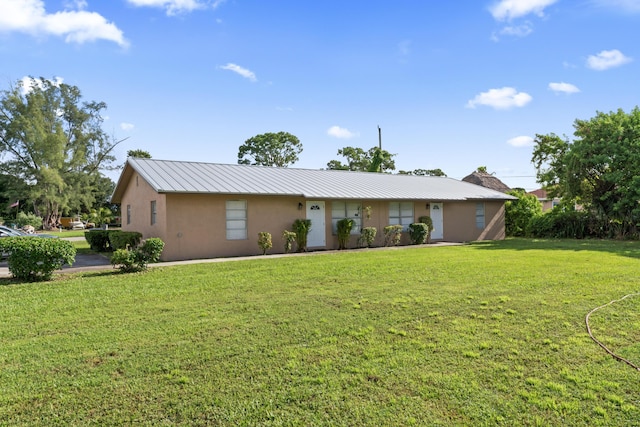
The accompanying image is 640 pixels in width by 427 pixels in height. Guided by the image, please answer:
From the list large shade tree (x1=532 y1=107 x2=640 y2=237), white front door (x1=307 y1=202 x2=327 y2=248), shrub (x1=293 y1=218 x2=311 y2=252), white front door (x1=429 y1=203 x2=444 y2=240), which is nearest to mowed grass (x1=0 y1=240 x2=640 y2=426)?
shrub (x1=293 y1=218 x2=311 y2=252)

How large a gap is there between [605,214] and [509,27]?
501 inches

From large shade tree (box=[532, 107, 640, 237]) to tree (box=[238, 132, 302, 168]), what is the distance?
3896 cm

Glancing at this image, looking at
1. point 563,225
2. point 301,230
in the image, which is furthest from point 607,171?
point 301,230

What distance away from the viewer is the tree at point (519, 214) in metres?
23.6

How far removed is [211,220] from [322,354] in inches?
404

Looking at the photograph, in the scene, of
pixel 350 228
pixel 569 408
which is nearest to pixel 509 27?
pixel 350 228

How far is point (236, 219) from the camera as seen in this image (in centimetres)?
1413

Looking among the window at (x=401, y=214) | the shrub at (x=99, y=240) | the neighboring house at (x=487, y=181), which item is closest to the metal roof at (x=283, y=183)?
the window at (x=401, y=214)

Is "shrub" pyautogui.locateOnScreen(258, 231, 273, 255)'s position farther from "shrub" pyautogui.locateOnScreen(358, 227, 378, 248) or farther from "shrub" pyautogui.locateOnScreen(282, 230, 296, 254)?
"shrub" pyautogui.locateOnScreen(358, 227, 378, 248)

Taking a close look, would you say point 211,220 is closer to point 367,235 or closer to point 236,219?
point 236,219

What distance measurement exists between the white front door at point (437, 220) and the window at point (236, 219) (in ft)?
30.9

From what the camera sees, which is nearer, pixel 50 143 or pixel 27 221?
pixel 27 221

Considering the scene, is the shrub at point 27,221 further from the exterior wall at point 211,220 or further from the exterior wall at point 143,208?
the exterior wall at point 211,220

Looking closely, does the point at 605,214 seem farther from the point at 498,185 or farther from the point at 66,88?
the point at 66,88
